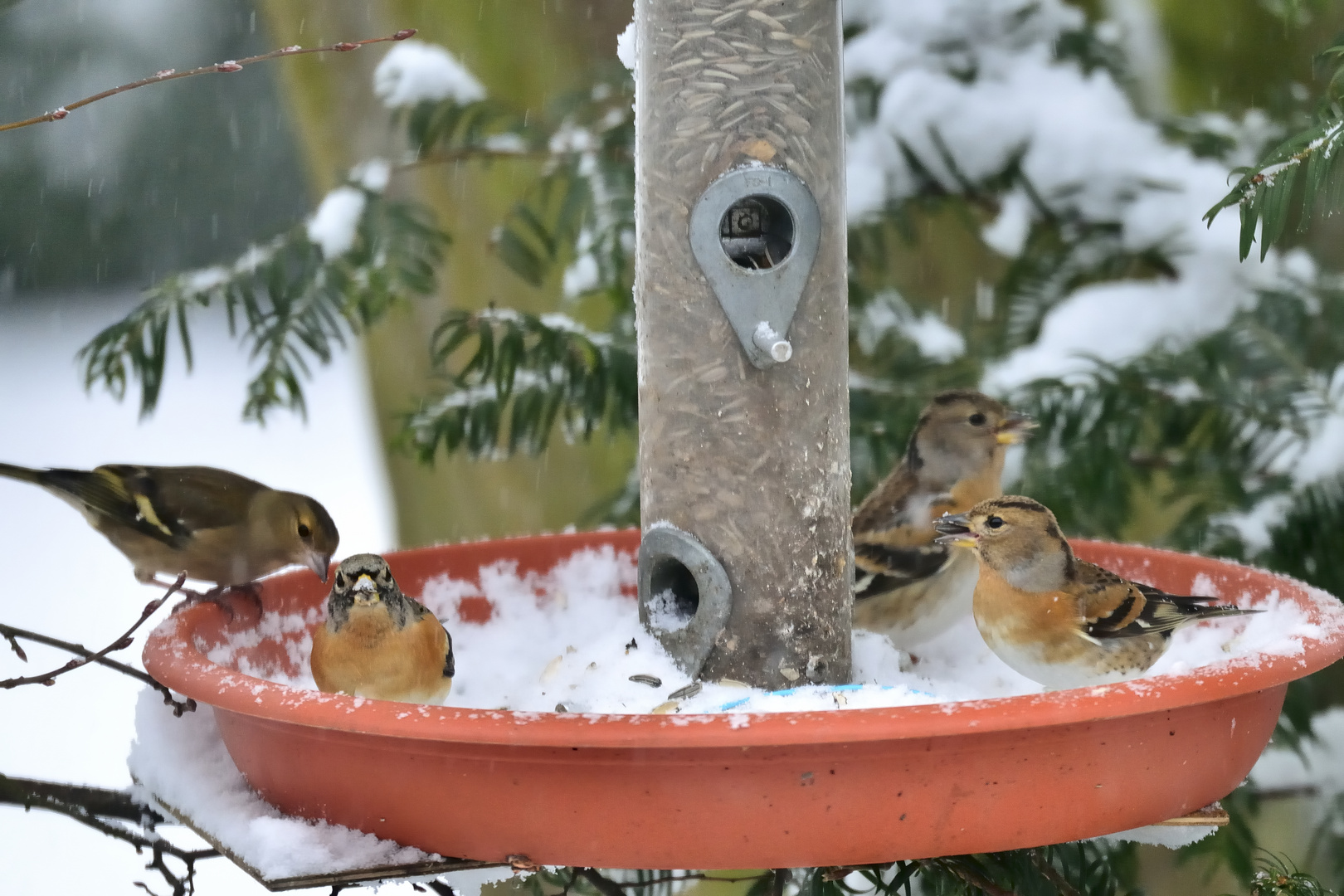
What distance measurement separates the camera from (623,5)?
12.0 ft

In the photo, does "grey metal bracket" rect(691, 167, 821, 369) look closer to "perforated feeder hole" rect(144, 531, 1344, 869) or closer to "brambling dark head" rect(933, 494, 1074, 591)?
"brambling dark head" rect(933, 494, 1074, 591)

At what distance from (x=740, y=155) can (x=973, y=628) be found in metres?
→ 1.01

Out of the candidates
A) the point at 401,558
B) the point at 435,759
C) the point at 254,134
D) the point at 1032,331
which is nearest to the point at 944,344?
the point at 1032,331

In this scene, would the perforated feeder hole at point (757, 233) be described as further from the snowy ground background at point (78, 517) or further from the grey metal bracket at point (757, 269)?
the snowy ground background at point (78, 517)

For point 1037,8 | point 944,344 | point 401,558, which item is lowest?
point 401,558

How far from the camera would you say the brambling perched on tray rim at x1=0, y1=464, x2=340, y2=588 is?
2484 millimetres

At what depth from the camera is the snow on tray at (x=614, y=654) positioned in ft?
5.63

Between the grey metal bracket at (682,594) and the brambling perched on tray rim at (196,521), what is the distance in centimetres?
72

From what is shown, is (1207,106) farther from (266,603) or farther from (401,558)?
(266,603)

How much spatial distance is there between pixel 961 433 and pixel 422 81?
1380 mm

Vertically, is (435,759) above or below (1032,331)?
below

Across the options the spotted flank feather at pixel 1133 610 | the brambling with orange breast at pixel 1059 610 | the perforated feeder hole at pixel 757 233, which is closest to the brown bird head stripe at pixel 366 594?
the perforated feeder hole at pixel 757 233

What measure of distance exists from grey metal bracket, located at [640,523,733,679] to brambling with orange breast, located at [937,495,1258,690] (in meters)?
0.34

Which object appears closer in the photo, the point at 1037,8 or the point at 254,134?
the point at 1037,8
